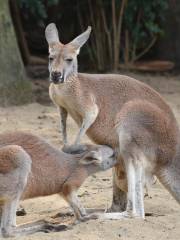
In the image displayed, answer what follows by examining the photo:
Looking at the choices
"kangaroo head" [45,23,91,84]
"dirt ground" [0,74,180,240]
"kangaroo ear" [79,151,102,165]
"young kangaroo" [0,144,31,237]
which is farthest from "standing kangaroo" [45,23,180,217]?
"young kangaroo" [0,144,31,237]

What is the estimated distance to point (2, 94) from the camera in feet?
36.4

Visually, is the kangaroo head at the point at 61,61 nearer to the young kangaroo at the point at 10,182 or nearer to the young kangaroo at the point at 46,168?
the young kangaroo at the point at 46,168

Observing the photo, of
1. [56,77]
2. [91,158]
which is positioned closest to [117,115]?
[91,158]

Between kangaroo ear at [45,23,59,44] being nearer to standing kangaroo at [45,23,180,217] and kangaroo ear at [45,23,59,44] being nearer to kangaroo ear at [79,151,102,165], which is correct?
standing kangaroo at [45,23,180,217]

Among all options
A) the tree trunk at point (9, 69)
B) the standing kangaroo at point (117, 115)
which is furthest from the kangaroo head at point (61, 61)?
the tree trunk at point (9, 69)

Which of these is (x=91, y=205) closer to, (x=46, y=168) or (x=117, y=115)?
(x=117, y=115)

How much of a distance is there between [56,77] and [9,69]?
4408 mm

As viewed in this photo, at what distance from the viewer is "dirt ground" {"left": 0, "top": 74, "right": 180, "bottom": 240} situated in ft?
19.9

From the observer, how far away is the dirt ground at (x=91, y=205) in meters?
6.07

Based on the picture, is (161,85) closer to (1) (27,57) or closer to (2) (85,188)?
(1) (27,57)

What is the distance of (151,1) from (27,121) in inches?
163

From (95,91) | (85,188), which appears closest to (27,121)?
(85,188)

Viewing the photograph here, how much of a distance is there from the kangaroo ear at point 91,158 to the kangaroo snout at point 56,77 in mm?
710

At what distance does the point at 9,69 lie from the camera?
36.8 feet
